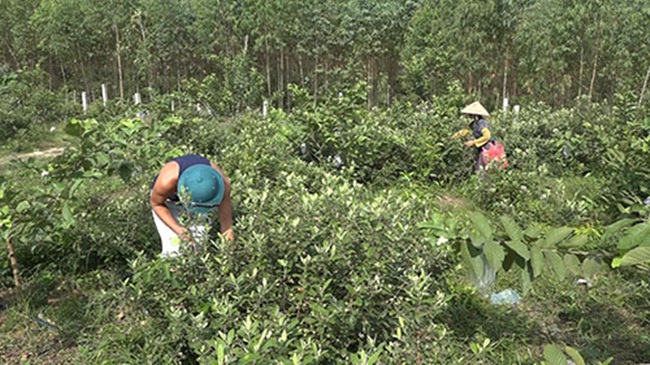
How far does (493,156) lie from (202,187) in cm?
390

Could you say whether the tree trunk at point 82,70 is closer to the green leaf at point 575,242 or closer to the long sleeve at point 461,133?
the long sleeve at point 461,133

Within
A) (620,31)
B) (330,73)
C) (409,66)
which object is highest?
(620,31)

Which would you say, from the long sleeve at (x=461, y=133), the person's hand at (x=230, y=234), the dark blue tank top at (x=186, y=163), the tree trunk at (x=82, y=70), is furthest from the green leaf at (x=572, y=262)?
the tree trunk at (x=82, y=70)

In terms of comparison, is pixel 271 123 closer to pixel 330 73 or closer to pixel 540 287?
pixel 540 287

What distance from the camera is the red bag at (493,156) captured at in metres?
5.25

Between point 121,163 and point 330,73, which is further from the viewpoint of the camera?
point 330,73

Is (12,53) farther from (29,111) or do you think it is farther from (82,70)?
(29,111)

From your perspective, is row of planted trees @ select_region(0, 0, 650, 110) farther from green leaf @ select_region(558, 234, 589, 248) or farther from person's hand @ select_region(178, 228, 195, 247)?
green leaf @ select_region(558, 234, 589, 248)

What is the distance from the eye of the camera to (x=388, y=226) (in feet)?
7.57

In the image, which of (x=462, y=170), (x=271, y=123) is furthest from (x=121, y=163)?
(x=462, y=170)

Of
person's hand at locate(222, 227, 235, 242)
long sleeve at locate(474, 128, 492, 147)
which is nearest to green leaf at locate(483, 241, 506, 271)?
person's hand at locate(222, 227, 235, 242)

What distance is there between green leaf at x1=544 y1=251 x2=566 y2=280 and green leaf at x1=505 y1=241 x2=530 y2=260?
0.27 ft

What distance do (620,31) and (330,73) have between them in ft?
28.5

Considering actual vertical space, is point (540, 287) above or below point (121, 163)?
below
